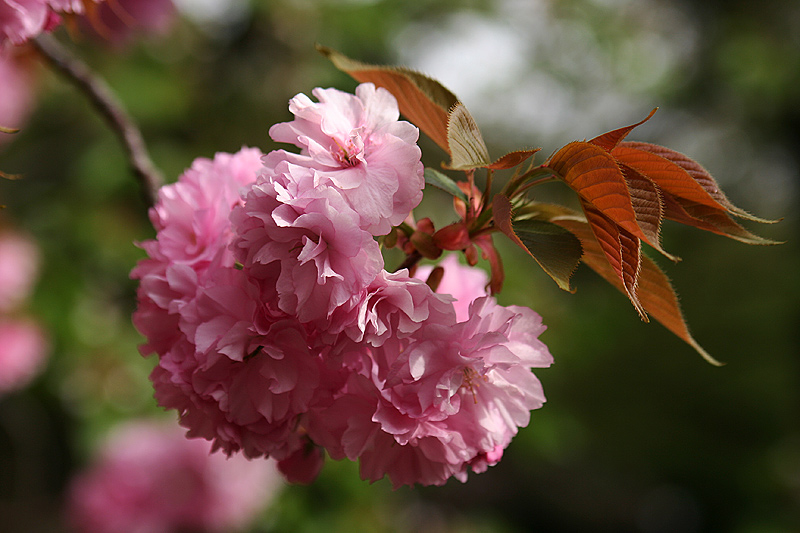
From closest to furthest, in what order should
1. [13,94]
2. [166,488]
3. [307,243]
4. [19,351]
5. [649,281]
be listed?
[307,243], [649,281], [166,488], [19,351], [13,94]

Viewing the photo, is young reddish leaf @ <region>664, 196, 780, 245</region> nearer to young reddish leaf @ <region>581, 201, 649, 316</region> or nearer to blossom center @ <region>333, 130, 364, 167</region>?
young reddish leaf @ <region>581, 201, 649, 316</region>

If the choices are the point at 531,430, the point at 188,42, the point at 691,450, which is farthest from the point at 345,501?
the point at 691,450

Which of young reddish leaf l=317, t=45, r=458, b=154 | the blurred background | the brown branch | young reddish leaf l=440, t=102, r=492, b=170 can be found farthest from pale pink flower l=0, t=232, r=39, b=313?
young reddish leaf l=440, t=102, r=492, b=170

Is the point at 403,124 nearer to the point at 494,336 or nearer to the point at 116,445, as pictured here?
the point at 494,336

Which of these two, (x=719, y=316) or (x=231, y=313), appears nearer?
(x=231, y=313)

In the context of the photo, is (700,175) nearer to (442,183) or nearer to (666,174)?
(666,174)

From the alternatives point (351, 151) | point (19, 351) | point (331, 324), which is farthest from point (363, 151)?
point (19, 351)

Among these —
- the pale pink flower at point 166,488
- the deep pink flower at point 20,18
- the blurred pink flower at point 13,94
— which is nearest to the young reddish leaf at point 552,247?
the deep pink flower at point 20,18
